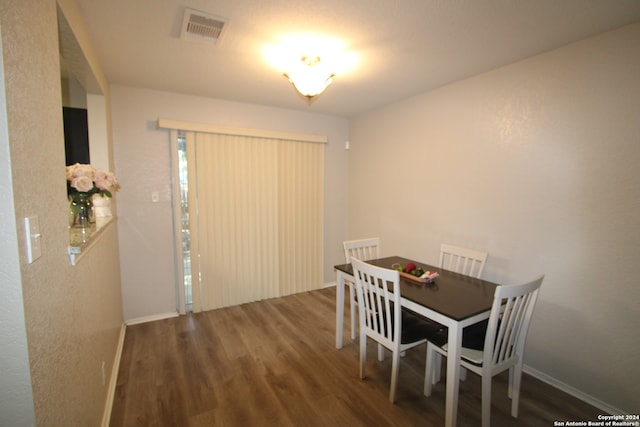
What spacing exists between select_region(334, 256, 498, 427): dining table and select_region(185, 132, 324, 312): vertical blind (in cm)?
158

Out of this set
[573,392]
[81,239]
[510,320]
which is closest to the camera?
[81,239]

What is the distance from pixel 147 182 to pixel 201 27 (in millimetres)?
1850

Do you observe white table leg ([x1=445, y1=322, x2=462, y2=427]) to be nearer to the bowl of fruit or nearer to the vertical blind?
the bowl of fruit

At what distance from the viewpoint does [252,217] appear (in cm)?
365

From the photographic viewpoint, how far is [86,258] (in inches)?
60.4

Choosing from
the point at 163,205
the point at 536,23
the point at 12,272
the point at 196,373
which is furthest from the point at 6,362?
the point at 536,23

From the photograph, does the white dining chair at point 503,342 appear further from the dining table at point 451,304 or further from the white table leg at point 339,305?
the white table leg at point 339,305

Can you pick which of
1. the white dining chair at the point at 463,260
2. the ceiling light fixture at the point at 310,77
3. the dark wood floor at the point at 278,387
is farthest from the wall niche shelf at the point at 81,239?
the white dining chair at the point at 463,260

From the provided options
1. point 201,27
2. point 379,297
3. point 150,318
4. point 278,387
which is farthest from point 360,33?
point 150,318

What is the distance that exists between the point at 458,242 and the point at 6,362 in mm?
3004

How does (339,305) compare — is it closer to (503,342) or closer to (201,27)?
(503,342)

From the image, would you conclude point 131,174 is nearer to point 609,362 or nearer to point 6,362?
point 6,362

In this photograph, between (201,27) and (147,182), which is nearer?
(201,27)

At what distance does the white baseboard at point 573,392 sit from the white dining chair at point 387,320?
1017mm
